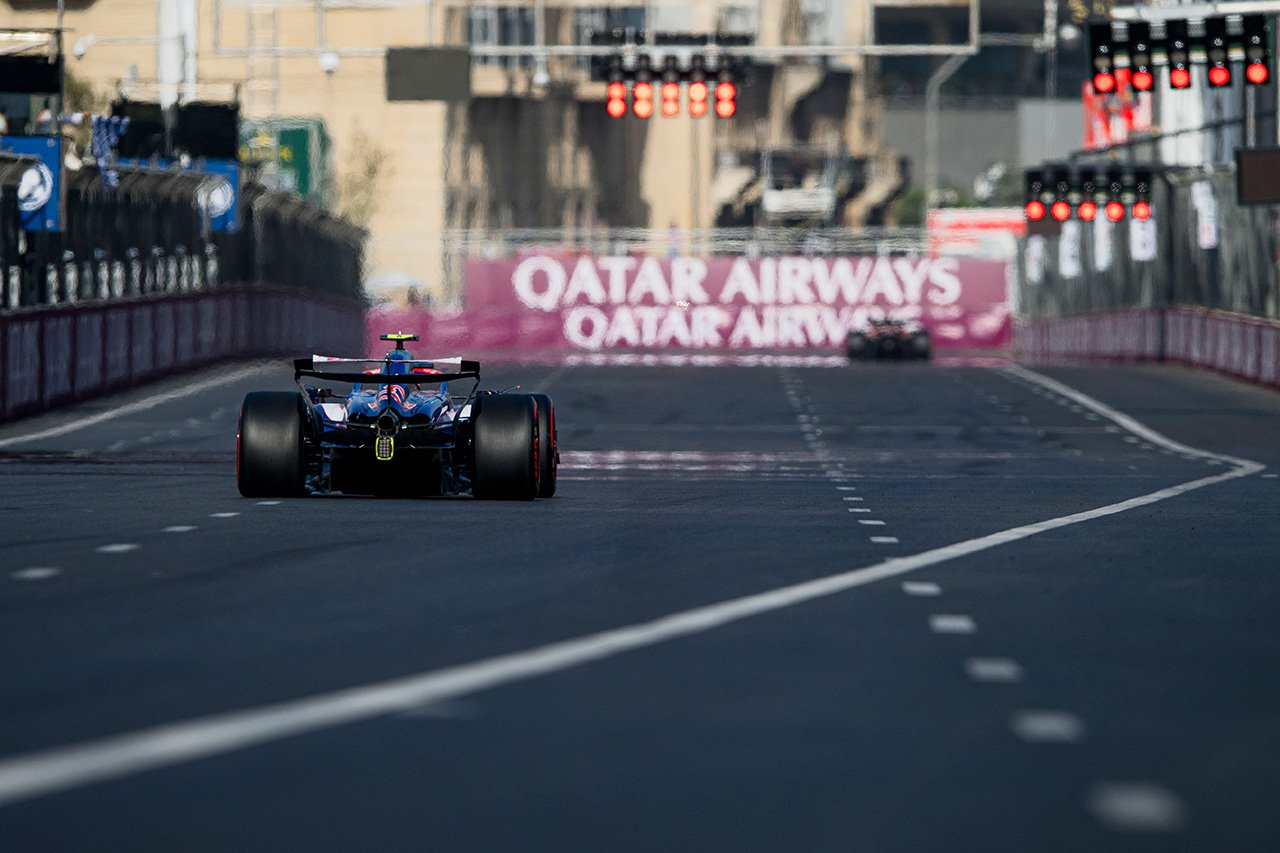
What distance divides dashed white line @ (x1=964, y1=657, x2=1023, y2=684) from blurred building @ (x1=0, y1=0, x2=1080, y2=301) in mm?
63274

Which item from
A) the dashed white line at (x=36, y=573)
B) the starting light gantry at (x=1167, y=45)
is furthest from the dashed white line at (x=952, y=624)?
the starting light gantry at (x=1167, y=45)

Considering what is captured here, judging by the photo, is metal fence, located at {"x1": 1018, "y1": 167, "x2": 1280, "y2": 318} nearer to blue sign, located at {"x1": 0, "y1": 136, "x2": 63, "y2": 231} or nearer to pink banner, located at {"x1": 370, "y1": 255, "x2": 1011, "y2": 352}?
pink banner, located at {"x1": 370, "y1": 255, "x2": 1011, "y2": 352}

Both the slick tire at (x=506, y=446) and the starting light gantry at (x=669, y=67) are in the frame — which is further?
the starting light gantry at (x=669, y=67)

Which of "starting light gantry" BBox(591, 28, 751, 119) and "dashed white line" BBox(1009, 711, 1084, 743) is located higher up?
"starting light gantry" BBox(591, 28, 751, 119)

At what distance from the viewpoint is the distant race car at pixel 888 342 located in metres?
57.8

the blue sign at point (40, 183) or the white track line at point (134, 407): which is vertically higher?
the blue sign at point (40, 183)

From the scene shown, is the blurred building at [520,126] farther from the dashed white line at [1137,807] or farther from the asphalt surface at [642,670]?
the dashed white line at [1137,807]

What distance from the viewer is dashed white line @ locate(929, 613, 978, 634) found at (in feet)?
35.0

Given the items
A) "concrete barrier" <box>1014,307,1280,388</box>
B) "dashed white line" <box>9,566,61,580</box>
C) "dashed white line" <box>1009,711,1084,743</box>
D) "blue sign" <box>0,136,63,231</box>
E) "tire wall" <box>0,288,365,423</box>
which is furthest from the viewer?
"concrete barrier" <box>1014,307,1280,388</box>

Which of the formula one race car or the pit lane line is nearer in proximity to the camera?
the pit lane line

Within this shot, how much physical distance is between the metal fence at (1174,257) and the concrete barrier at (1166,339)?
0.94 feet

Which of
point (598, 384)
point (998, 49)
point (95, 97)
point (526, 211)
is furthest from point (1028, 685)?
point (998, 49)

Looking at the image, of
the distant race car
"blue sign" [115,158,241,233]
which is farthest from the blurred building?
"blue sign" [115,158,241,233]

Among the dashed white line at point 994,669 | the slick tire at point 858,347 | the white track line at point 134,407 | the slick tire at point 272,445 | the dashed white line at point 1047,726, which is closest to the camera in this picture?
the dashed white line at point 1047,726
